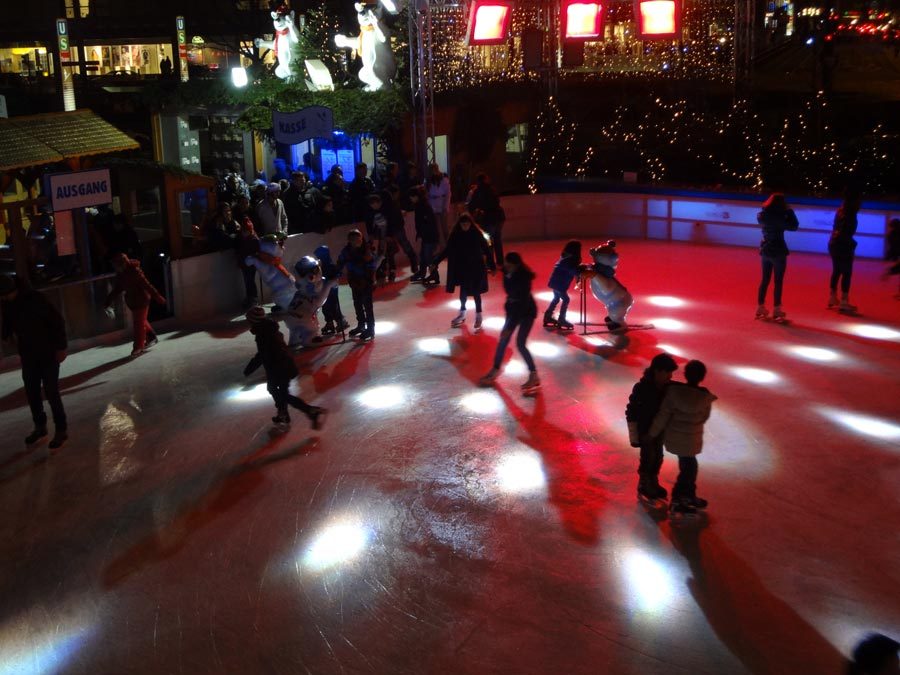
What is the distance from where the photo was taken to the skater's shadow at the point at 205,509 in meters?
6.38

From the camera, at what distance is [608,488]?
286 inches

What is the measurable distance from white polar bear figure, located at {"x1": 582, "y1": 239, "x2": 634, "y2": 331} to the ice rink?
53cm

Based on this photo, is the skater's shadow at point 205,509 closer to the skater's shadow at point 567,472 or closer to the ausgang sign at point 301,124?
the skater's shadow at point 567,472

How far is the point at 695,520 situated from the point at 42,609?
4283 mm

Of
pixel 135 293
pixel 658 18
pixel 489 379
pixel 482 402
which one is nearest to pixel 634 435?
pixel 482 402

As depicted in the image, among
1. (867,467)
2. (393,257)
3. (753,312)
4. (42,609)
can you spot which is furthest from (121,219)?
(867,467)

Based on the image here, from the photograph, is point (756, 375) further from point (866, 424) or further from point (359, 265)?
point (359, 265)

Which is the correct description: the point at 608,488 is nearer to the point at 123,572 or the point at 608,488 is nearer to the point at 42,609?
the point at 123,572

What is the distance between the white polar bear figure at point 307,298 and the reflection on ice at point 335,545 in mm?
4835

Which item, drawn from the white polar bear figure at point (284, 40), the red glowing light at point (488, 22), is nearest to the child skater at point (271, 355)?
the red glowing light at point (488, 22)

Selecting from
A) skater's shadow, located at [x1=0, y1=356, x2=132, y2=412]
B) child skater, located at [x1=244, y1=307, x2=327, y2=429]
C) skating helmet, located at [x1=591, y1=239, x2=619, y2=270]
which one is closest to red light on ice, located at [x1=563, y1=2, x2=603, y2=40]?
skating helmet, located at [x1=591, y1=239, x2=619, y2=270]

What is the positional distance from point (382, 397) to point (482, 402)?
101 centimetres

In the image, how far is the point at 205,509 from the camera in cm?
713

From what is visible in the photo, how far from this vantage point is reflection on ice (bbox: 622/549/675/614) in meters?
5.62
